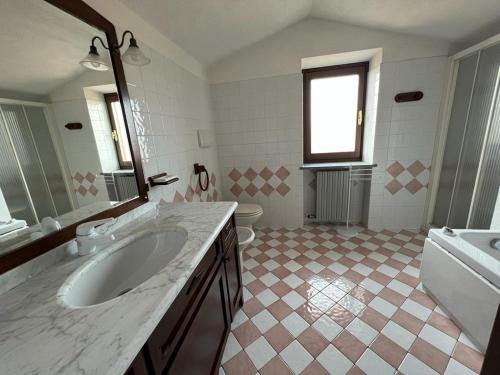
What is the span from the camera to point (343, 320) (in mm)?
1368

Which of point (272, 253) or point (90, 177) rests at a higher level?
point (90, 177)

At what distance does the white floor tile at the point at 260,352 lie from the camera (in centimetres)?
116

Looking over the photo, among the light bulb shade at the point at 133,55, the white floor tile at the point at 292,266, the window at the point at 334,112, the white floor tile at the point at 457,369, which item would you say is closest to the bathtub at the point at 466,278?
the white floor tile at the point at 457,369

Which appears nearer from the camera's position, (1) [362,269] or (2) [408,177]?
(1) [362,269]

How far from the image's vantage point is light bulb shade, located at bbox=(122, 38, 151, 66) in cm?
105

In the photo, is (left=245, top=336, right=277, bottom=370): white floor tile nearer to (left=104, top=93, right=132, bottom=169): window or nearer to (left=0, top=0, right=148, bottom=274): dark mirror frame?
(left=0, top=0, right=148, bottom=274): dark mirror frame

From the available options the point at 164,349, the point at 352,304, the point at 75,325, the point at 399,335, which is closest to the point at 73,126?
the point at 75,325

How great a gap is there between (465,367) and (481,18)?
238 cm

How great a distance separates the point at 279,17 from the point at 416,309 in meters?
2.65

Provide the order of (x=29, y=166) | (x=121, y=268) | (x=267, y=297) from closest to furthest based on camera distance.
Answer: (x=29, y=166) → (x=121, y=268) → (x=267, y=297)

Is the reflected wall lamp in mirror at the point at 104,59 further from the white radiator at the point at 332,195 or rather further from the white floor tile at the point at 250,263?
the white radiator at the point at 332,195

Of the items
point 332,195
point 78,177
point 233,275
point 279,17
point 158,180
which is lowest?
point 233,275

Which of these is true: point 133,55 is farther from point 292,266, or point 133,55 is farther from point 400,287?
point 400,287

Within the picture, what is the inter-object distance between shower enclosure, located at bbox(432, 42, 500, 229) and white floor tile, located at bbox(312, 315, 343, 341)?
1576 millimetres
